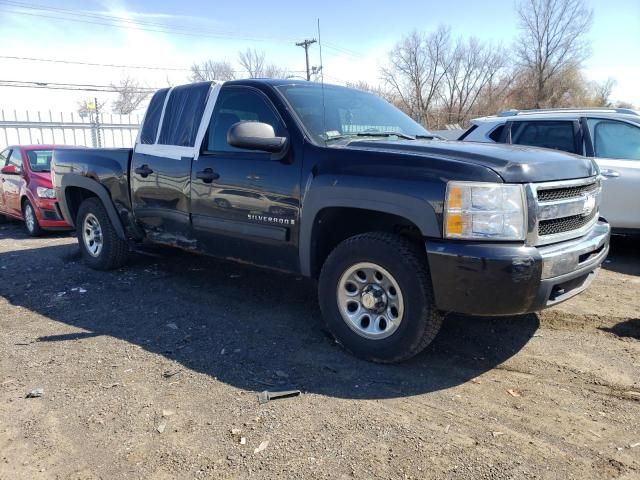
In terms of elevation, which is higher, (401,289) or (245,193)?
(245,193)

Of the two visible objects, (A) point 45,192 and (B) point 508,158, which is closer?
(B) point 508,158

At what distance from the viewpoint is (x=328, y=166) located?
3.59 m

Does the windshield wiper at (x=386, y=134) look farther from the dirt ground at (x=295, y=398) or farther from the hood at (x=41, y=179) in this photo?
the hood at (x=41, y=179)

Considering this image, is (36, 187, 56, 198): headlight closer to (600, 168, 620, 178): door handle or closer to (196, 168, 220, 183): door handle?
(196, 168, 220, 183): door handle

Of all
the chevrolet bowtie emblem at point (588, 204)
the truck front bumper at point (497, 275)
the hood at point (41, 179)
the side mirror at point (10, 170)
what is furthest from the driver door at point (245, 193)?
the side mirror at point (10, 170)

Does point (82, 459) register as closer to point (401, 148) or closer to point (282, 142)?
point (282, 142)

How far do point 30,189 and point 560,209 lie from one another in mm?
8531

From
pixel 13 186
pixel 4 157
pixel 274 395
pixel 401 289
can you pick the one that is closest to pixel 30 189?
pixel 13 186

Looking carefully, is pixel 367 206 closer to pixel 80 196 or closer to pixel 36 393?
pixel 36 393

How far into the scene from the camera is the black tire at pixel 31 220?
28.6 ft

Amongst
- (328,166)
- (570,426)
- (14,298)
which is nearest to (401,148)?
(328,166)

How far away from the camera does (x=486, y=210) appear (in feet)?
9.77

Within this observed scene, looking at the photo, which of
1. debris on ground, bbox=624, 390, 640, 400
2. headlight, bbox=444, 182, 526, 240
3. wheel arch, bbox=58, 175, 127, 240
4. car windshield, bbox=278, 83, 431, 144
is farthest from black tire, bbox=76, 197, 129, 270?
debris on ground, bbox=624, 390, 640, 400

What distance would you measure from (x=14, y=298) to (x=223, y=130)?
2884 mm
